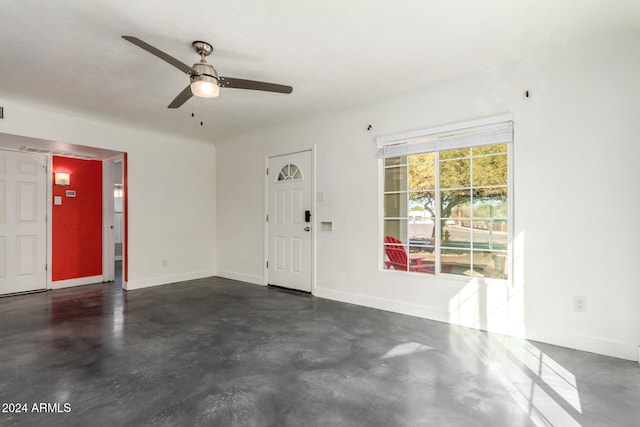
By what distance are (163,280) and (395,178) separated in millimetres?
4243

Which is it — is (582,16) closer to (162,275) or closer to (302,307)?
(302,307)

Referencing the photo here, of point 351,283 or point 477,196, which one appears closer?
point 477,196

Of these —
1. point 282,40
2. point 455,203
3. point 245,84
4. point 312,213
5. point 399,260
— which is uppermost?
point 282,40

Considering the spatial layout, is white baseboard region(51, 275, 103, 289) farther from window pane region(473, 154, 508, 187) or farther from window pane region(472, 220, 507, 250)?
window pane region(473, 154, 508, 187)

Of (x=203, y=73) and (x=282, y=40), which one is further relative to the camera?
(x=282, y=40)

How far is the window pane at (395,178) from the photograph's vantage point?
3916 mm

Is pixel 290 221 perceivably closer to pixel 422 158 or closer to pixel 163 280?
pixel 422 158

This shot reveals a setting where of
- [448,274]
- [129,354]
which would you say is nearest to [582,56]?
[448,274]

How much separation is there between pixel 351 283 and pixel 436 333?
1367mm

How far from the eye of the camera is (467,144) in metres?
3.37

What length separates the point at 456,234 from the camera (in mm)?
3512

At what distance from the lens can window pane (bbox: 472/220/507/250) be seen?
Result: 3212mm

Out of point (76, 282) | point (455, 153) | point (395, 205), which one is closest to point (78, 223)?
point (76, 282)

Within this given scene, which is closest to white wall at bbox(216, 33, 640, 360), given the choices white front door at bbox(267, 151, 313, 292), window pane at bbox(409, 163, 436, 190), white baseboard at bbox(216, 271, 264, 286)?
window pane at bbox(409, 163, 436, 190)
